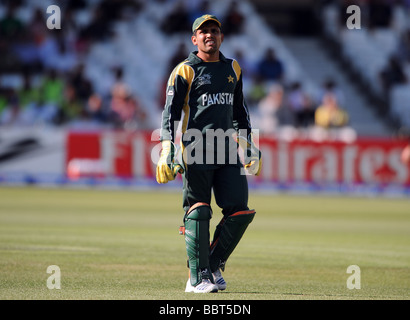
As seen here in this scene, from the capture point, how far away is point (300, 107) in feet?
89.6

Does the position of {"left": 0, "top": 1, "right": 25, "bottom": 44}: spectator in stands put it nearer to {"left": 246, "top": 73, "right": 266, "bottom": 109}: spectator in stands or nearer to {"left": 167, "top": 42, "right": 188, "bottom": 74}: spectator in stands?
{"left": 167, "top": 42, "right": 188, "bottom": 74}: spectator in stands

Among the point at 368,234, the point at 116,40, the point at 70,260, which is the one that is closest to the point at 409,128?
the point at 116,40

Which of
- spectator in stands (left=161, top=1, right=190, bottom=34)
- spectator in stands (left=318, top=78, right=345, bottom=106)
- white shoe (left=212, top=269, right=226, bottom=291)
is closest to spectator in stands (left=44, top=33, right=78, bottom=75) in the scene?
spectator in stands (left=161, top=1, right=190, bottom=34)

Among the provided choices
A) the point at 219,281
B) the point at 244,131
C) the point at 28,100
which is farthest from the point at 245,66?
the point at 219,281

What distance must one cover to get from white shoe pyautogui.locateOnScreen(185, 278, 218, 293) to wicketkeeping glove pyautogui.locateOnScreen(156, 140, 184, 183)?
0.94 metres

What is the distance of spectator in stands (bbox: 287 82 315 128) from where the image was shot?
27094 mm

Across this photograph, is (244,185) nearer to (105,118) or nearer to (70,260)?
(70,260)

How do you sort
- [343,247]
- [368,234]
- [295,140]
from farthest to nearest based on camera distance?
1. [295,140]
2. [368,234]
3. [343,247]

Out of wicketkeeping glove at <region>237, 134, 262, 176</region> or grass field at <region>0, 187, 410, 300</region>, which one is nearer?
grass field at <region>0, 187, 410, 300</region>

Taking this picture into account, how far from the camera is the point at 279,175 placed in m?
24.5

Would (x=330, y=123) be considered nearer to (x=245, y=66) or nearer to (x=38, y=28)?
(x=245, y=66)

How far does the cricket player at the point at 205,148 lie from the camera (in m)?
7.86
